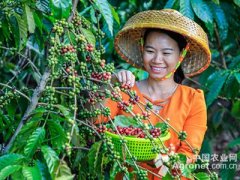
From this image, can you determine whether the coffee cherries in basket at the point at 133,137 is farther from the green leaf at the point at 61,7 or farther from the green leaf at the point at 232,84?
the green leaf at the point at 232,84

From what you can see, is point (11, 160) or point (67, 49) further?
point (67, 49)

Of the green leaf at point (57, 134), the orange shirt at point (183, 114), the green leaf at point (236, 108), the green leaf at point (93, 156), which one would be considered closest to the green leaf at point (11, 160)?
the green leaf at point (57, 134)

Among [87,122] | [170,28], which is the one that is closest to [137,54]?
[170,28]

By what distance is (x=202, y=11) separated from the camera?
243 centimetres

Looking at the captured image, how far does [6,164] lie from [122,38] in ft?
3.13

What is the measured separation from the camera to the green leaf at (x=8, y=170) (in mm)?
1361

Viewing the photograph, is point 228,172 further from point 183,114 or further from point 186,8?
point 186,8

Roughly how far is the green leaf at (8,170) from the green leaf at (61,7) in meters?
0.52

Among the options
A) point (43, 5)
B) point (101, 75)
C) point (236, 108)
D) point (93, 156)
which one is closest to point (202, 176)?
point (93, 156)

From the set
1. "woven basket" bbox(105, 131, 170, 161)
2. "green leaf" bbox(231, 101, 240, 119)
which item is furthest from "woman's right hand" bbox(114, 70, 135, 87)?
"green leaf" bbox(231, 101, 240, 119)

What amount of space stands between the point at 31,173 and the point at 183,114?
2.77ft

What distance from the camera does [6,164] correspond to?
1446 millimetres

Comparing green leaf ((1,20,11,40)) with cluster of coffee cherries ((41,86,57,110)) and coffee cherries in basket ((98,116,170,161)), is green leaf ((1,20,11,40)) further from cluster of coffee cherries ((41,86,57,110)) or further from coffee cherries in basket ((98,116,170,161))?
coffee cherries in basket ((98,116,170,161))

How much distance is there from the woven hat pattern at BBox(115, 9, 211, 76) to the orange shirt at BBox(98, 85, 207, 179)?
6.9 inches
